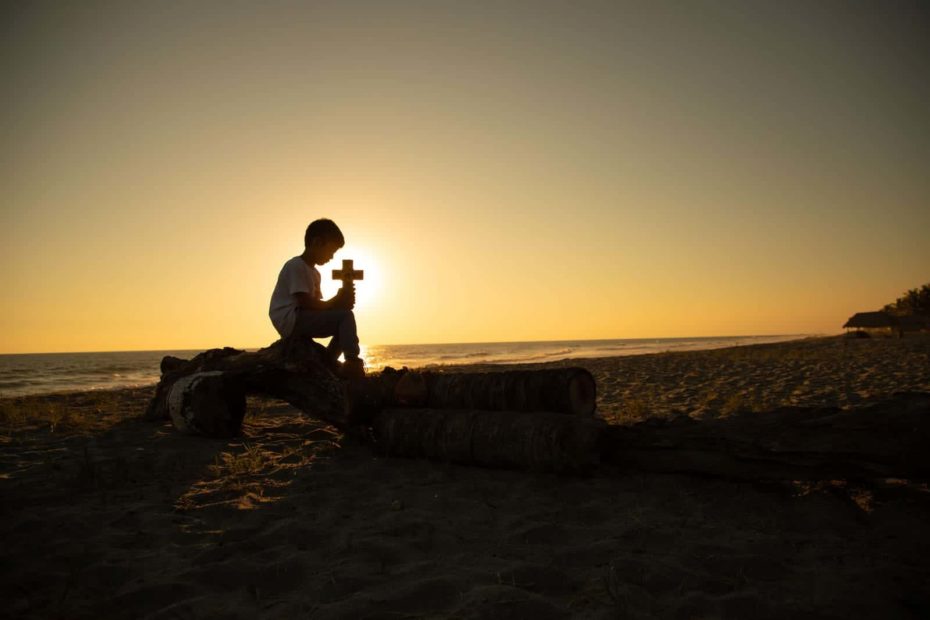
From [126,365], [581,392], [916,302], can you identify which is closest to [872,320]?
[916,302]

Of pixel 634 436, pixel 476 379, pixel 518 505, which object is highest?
pixel 476 379

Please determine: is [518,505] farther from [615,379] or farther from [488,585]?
[615,379]

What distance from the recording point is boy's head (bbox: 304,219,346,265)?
631cm

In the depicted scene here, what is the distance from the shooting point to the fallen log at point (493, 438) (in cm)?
425

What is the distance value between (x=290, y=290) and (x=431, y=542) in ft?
12.7

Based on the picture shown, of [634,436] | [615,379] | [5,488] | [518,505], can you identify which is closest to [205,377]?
[5,488]

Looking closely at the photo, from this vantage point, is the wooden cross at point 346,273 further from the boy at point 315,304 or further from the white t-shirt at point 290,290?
the white t-shirt at point 290,290

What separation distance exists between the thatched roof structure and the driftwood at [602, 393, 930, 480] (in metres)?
49.6

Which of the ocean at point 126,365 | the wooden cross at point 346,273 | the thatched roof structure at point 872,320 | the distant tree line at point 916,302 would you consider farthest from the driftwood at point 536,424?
the distant tree line at point 916,302

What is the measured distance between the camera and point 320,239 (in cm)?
633

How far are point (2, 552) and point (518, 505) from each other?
124 inches

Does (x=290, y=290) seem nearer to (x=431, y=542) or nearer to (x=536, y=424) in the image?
(x=536, y=424)

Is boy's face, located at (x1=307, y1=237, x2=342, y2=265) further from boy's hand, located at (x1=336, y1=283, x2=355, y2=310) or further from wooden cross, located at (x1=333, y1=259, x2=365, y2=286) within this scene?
boy's hand, located at (x1=336, y1=283, x2=355, y2=310)

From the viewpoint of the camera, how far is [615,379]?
13.4m
